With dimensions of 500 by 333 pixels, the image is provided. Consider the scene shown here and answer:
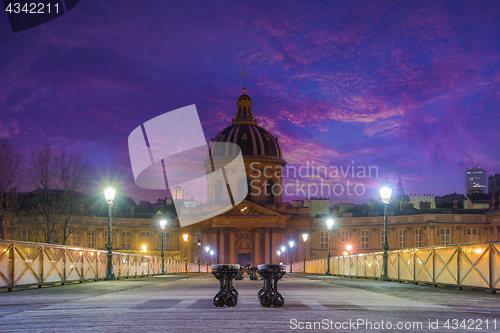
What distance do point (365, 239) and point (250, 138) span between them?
28425 millimetres

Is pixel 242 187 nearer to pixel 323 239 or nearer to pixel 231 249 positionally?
pixel 231 249

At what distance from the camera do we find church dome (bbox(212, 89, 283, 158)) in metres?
97.3

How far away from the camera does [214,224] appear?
90.9 meters

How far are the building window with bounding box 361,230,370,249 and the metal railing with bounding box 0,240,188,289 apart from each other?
220 ft

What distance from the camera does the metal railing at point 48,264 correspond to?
14.6 metres

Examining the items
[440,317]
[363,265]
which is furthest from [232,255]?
[440,317]

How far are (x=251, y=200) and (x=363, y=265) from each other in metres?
71.8

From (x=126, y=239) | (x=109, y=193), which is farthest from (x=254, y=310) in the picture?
(x=126, y=239)

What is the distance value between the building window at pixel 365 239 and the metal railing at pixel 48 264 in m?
66.9

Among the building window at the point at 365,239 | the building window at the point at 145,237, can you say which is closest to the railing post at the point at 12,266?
the building window at the point at 365,239

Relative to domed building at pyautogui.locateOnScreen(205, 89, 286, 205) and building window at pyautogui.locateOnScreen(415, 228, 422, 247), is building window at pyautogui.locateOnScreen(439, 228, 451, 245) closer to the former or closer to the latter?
building window at pyautogui.locateOnScreen(415, 228, 422, 247)

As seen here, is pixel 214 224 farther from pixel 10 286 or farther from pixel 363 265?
pixel 10 286

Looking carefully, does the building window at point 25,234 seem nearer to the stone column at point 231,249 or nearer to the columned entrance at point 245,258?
the stone column at point 231,249

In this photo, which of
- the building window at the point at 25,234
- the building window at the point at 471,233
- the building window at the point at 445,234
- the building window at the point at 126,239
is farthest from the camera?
the building window at the point at 126,239
